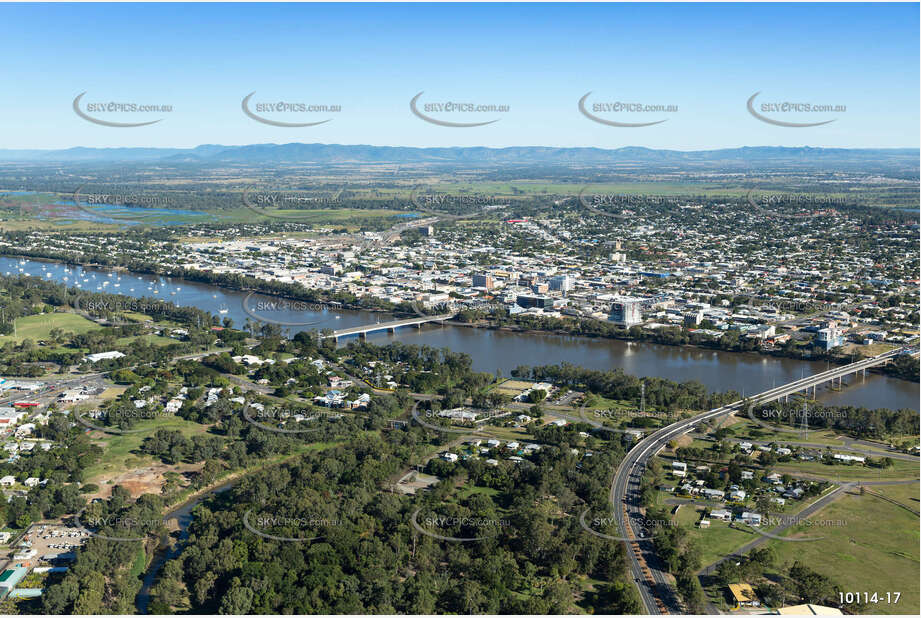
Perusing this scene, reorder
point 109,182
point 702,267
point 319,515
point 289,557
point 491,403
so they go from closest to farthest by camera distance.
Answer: point 289,557
point 319,515
point 491,403
point 702,267
point 109,182

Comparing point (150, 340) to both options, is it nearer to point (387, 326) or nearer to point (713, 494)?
point (387, 326)

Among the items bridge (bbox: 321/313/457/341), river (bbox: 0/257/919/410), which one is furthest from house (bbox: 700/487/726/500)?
bridge (bbox: 321/313/457/341)

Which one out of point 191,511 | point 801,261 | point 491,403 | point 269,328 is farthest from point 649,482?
point 801,261

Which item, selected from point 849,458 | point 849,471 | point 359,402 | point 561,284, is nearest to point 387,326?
point 359,402

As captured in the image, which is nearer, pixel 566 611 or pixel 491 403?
pixel 566 611

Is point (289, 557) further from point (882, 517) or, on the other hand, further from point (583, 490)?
point (882, 517)

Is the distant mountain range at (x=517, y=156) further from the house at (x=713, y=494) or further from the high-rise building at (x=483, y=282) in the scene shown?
the house at (x=713, y=494)
